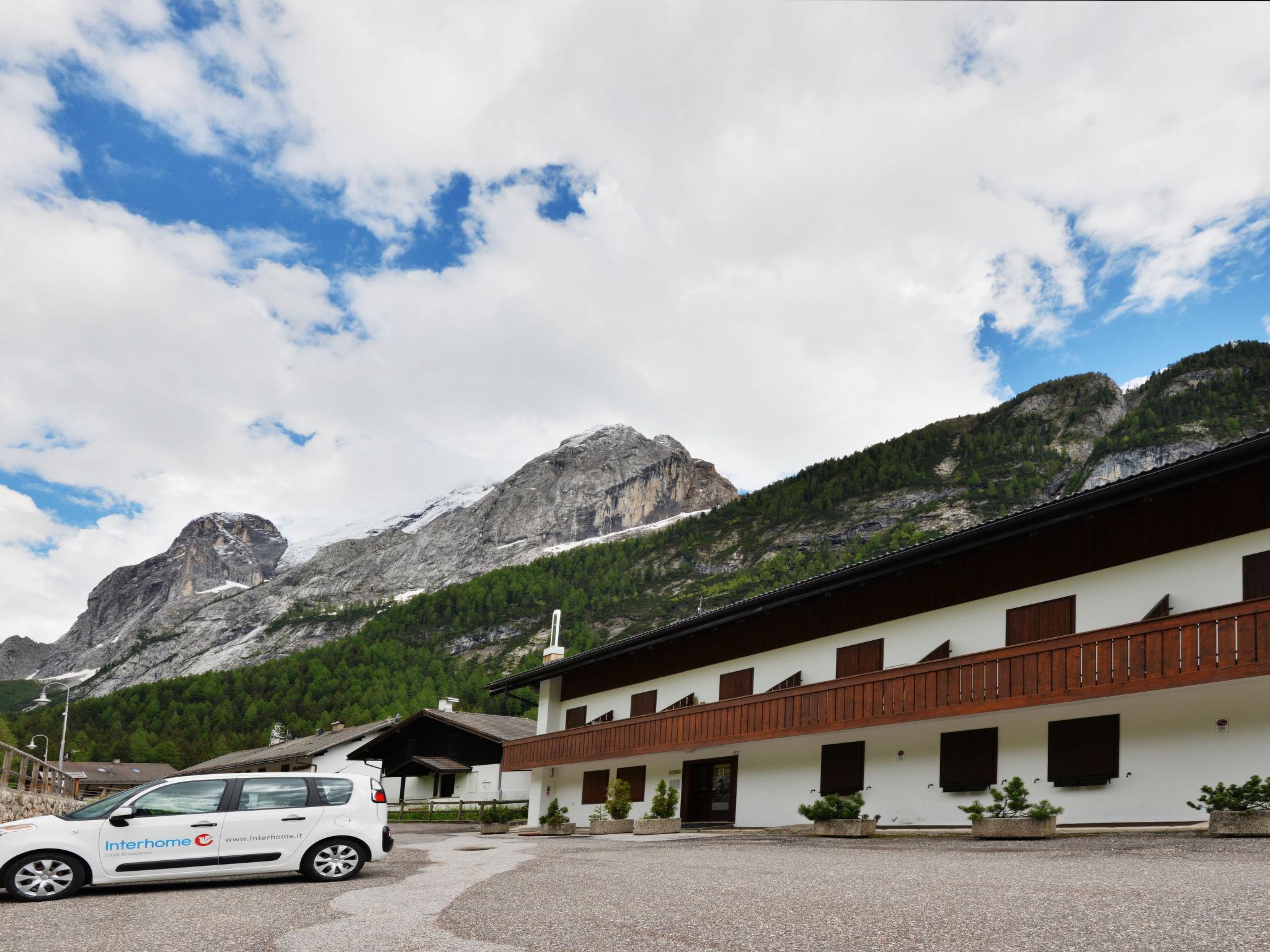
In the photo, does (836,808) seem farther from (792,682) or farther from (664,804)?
(664,804)

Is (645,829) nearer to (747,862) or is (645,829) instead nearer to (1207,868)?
(747,862)

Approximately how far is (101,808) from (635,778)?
774 inches

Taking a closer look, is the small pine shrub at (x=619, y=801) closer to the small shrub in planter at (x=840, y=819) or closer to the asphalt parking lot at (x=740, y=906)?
the small shrub in planter at (x=840, y=819)

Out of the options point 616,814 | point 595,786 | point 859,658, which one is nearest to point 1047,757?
point 859,658

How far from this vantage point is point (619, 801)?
1109 inches

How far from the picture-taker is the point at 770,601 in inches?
1022

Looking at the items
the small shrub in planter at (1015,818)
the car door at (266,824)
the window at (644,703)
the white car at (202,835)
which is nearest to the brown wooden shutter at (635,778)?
the window at (644,703)

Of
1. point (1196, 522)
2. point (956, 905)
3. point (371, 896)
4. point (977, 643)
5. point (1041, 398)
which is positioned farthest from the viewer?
point (1041, 398)

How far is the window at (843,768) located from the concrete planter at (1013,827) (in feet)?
18.9

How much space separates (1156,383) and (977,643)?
106 metres

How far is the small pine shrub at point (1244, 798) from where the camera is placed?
13562 millimetres

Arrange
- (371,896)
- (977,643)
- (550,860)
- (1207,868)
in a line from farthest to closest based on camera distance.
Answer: (977,643)
(550,860)
(371,896)
(1207,868)

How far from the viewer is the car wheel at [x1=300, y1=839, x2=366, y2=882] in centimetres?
1336

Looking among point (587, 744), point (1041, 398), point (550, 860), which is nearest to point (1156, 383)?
point (1041, 398)
